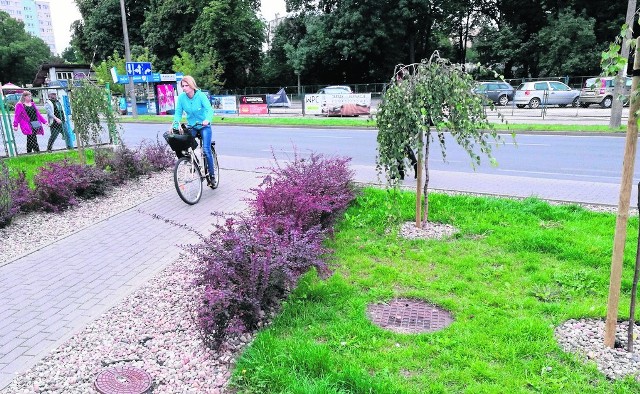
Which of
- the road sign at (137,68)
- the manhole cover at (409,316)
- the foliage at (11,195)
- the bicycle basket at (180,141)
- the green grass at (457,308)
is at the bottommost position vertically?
the manhole cover at (409,316)

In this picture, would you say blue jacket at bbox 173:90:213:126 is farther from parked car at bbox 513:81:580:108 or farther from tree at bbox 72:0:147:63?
tree at bbox 72:0:147:63

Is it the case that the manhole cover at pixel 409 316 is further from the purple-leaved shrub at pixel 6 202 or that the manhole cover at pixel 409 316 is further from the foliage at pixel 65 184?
the foliage at pixel 65 184

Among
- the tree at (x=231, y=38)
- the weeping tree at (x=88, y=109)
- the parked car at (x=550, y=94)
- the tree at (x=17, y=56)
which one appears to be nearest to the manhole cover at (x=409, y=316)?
the weeping tree at (x=88, y=109)

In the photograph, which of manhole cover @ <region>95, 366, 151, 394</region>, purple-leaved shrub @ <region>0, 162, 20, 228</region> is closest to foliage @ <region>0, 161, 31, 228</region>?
purple-leaved shrub @ <region>0, 162, 20, 228</region>

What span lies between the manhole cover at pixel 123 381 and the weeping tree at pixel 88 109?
7.74 meters

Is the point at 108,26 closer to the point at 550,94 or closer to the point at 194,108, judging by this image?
the point at 550,94

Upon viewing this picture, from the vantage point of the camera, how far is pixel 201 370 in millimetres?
3389

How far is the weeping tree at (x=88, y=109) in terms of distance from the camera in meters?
9.69

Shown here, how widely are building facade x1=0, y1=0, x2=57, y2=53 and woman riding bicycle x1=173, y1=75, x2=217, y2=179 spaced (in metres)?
157

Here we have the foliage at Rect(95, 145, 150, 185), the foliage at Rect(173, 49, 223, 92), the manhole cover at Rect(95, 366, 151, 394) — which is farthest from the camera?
the foliage at Rect(173, 49, 223, 92)

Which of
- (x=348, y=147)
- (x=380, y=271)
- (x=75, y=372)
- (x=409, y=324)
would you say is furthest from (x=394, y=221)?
(x=348, y=147)

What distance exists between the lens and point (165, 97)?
113ft

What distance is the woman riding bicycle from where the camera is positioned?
795 centimetres

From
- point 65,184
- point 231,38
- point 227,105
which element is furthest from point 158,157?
point 231,38
